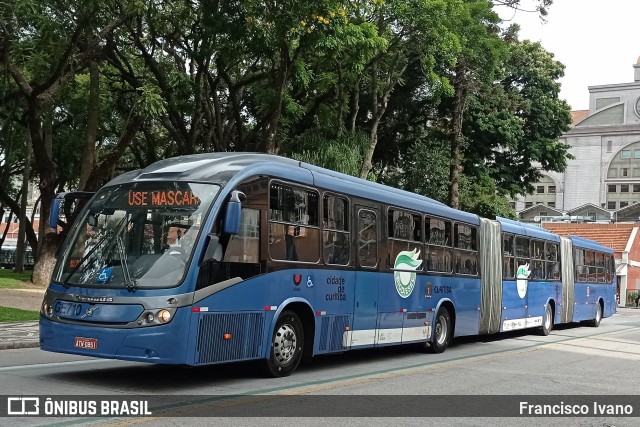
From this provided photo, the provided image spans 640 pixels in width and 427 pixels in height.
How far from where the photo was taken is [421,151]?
36.8m

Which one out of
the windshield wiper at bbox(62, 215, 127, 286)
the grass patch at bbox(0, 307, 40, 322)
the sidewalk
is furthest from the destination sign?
the grass patch at bbox(0, 307, 40, 322)

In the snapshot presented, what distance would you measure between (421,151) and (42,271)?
17884mm

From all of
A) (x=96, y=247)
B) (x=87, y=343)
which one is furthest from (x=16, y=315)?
(x=87, y=343)

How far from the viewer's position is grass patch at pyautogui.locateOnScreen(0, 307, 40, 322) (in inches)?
701

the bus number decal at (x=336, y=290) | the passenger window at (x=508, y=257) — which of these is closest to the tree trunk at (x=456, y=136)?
the passenger window at (x=508, y=257)

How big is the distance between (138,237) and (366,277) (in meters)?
4.78

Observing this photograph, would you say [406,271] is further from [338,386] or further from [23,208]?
[23,208]

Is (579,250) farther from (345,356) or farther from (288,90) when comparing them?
(345,356)

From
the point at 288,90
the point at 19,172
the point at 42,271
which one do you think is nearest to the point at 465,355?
the point at 288,90

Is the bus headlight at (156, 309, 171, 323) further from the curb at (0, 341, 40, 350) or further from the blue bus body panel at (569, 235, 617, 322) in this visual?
the blue bus body panel at (569, 235, 617, 322)

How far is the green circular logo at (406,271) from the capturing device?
567 inches

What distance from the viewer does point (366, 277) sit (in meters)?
13.2

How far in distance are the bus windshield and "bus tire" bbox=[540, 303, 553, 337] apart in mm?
16056

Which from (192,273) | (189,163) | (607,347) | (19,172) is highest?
(19,172)
